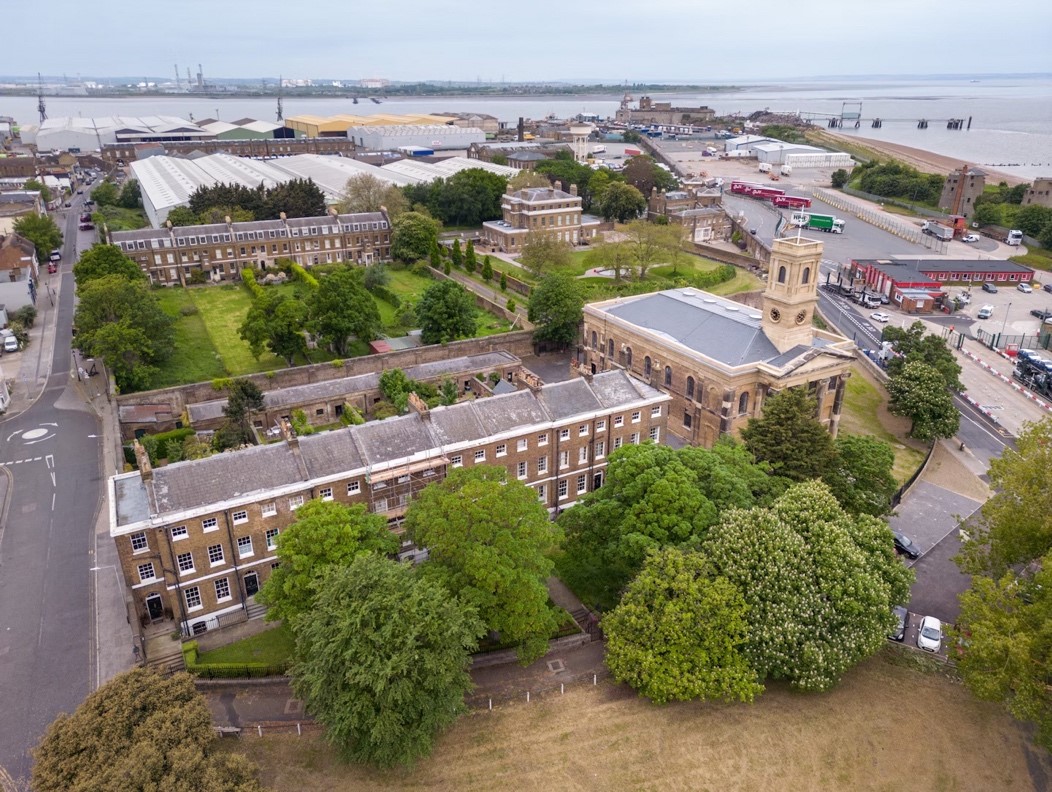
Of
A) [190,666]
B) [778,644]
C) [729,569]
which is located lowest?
[190,666]

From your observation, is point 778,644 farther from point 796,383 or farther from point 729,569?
point 796,383

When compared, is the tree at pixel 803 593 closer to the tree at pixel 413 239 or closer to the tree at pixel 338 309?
the tree at pixel 338 309

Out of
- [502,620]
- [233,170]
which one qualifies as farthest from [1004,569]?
[233,170]

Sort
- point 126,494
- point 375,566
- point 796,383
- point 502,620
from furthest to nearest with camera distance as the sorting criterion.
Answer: point 796,383 → point 126,494 → point 502,620 → point 375,566

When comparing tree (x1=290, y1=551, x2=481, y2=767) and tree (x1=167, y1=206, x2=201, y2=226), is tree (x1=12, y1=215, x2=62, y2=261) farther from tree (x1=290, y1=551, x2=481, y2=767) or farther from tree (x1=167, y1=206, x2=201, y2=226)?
tree (x1=290, y1=551, x2=481, y2=767)

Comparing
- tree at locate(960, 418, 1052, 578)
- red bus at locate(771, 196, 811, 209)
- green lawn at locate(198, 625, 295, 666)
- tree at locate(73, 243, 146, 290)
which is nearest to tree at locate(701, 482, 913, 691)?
tree at locate(960, 418, 1052, 578)

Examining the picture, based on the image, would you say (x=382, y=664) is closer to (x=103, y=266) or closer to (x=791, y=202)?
(x=103, y=266)

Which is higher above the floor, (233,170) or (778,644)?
(233,170)
